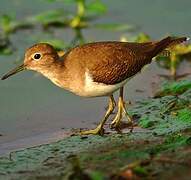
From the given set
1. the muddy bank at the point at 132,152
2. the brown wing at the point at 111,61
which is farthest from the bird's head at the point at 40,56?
the muddy bank at the point at 132,152

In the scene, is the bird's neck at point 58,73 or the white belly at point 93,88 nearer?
the white belly at point 93,88

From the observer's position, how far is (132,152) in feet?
21.3

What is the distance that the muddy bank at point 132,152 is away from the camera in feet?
18.7

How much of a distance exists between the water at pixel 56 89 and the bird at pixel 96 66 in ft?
1.74

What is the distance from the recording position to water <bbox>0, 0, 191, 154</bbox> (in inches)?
324

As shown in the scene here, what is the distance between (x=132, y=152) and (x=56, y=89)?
3.25 m

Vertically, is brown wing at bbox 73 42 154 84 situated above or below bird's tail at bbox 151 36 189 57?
below

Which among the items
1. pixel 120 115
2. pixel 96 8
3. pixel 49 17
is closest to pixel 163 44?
pixel 120 115

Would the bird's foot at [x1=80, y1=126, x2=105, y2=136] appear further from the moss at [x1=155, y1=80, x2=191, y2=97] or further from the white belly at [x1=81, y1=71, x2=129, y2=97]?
the moss at [x1=155, y1=80, x2=191, y2=97]

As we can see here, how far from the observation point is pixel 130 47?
8117mm

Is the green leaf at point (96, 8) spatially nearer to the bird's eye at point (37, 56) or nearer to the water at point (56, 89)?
the water at point (56, 89)

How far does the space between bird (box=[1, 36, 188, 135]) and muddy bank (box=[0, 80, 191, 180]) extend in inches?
15.3

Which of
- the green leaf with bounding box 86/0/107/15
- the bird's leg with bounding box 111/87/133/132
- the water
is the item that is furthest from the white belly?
the green leaf with bounding box 86/0/107/15

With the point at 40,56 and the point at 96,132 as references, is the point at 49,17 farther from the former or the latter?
the point at 96,132
